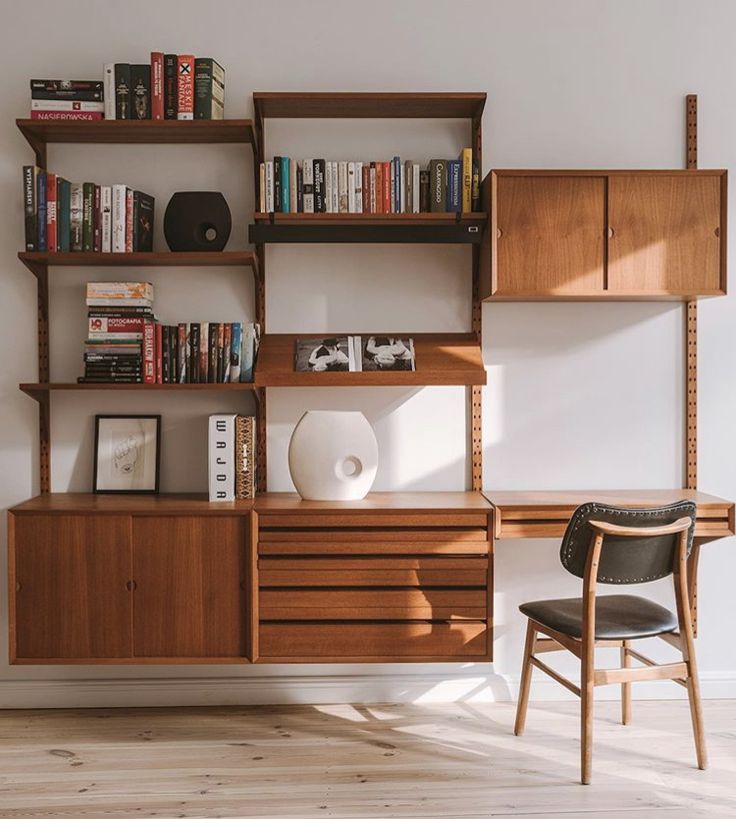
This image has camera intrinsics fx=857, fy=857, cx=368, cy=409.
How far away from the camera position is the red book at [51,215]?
9.82 ft

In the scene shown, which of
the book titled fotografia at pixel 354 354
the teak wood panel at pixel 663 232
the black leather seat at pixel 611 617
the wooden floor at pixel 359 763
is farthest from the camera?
the book titled fotografia at pixel 354 354

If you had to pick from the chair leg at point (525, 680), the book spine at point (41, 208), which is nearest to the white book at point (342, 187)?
the book spine at point (41, 208)

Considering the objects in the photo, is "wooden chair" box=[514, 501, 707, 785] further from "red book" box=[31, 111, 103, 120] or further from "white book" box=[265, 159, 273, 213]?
"red book" box=[31, 111, 103, 120]

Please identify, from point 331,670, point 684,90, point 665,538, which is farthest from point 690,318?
point 331,670

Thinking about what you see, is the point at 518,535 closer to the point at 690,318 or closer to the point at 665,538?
the point at 665,538

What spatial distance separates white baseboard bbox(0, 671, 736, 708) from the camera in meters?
3.22

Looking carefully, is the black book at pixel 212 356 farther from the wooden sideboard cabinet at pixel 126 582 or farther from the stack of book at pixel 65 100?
the stack of book at pixel 65 100

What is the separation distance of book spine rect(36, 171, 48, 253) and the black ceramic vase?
0.42 m

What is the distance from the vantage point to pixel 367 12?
3.23 metres

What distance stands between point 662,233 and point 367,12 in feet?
4.52

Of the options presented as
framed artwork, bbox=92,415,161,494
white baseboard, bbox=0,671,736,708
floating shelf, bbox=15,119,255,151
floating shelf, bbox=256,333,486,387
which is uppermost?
floating shelf, bbox=15,119,255,151

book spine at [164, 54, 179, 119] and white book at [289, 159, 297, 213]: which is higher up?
book spine at [164, 54, 179, 119]

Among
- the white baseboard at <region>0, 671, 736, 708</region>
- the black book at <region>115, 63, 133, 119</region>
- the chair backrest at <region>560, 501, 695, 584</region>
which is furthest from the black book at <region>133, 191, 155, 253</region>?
the chair backrest at <region>560, 501, 695, 584</region>

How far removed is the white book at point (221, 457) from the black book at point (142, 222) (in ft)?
2.23
